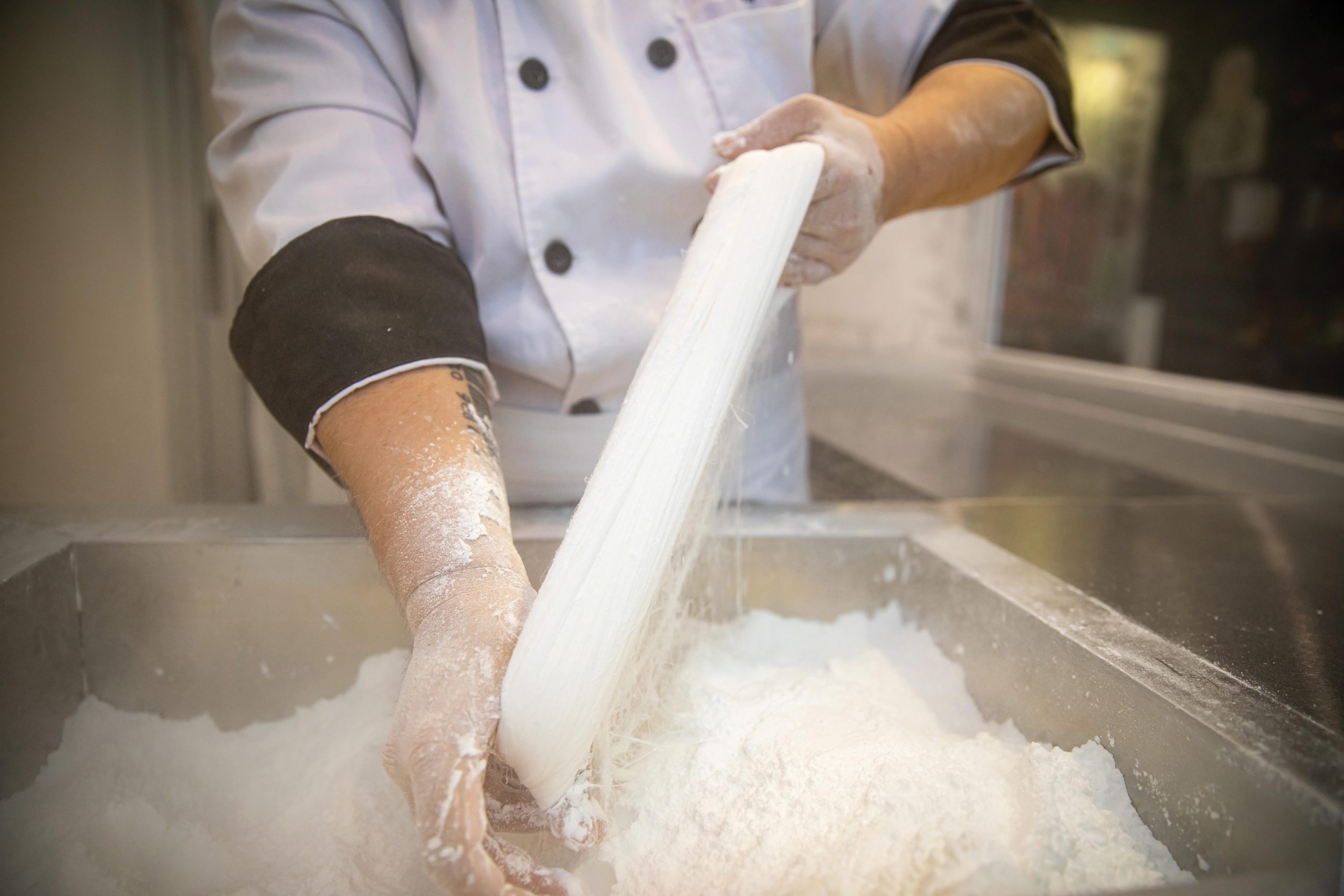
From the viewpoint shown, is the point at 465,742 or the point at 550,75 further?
the point at 550,75

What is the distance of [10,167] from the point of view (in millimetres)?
1404

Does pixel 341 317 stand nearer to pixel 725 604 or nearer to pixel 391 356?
pixel 391 356

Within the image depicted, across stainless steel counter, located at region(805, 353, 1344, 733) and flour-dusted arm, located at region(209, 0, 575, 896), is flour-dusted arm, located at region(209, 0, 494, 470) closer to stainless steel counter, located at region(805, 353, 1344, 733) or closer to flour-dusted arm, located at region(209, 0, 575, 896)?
flour-dusted arm, located at region(209, 0, 575, 896)

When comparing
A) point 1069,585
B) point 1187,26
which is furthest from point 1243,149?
point 1069,585

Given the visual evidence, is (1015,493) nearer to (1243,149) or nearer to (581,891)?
(581,891)

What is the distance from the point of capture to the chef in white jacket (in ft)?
2.07

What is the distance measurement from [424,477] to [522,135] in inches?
18.7

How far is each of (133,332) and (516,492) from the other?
119cm

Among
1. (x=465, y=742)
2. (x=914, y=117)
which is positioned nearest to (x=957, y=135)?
(x=914, y=117)

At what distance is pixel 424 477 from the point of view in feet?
2.00

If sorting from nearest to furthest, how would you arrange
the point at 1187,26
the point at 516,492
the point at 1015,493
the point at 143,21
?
the point at 516,492, the point at 1015,493, the point at 143,21, the point at 1187,26

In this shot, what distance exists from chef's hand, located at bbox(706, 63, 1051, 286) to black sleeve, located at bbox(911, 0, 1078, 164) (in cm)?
2

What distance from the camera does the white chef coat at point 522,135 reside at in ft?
2.65

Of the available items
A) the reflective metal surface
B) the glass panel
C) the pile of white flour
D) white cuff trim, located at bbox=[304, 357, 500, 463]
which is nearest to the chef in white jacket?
white cuff trim, located at bbox=[304, 357, 500, 463]
